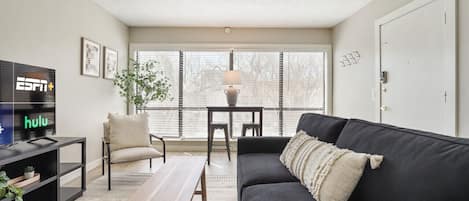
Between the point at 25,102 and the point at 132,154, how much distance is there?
1233 millimetres

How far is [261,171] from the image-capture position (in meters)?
2.12

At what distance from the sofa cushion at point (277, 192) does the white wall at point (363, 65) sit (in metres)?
1.79

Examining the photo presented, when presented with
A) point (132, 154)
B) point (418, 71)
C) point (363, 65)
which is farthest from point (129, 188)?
point (363, 65)

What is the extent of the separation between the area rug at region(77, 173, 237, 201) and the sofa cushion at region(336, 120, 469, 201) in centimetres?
169

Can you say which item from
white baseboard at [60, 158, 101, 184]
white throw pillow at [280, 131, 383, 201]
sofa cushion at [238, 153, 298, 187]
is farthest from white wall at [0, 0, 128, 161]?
white throw pillow at [280, 131, 383, 201]

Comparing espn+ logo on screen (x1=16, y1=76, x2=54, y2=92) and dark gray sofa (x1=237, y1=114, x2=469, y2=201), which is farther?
espn+ logo on screen (x1=16, y1=76, x2=54, y2=92)

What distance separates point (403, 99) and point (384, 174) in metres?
2.35

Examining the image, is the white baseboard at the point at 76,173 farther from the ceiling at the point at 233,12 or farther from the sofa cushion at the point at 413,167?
the sofa cushion at the point at 413,167

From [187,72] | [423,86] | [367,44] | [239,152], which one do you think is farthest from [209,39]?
[423,86]

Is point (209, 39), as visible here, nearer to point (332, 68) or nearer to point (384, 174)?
point (332, 68)

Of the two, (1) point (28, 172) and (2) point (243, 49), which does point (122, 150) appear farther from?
(2) point (243, 49)

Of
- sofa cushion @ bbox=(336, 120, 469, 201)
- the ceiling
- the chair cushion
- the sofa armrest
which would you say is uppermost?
the ceiling

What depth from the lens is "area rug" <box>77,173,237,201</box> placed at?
2896 mm

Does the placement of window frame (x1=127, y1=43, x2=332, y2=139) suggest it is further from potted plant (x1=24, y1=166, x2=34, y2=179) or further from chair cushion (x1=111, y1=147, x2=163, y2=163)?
potted plant (x1=24, y1=166, x2=34, y2=179)
